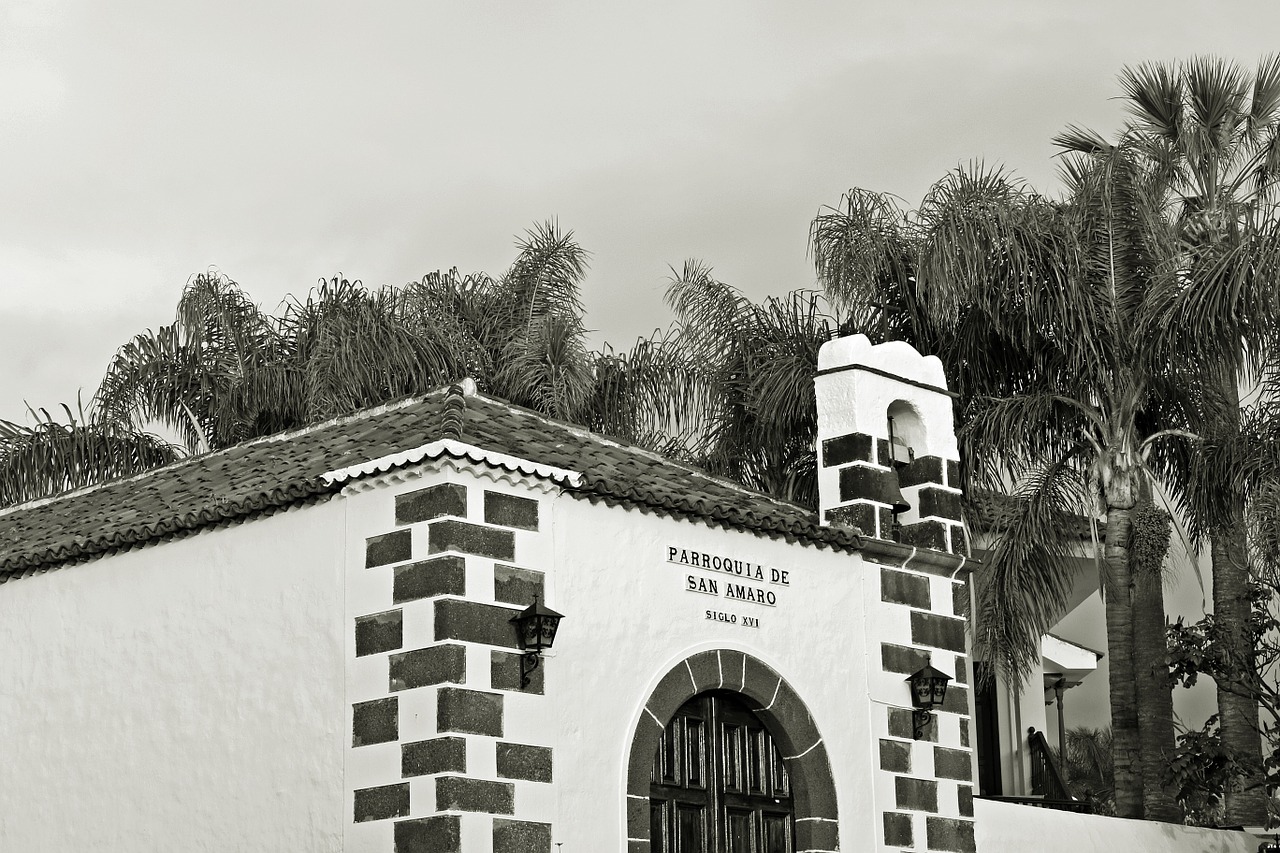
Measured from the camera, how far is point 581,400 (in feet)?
64.0

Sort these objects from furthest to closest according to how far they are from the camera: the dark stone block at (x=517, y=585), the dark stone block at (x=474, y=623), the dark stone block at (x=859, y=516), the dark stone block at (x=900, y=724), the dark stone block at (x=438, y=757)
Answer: the dark stone block at (x=859, y=516) < the dark stone block at (x=900, y=724) < the dark stone block at (x=517, y=585) < the dark stone block at (x=474, y=623) < the dark stone block at (x=438, y=757)

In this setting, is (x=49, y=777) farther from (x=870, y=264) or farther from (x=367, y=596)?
(x=870, y=264)

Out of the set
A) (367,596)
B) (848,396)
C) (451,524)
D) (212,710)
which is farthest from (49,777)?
(848,396)

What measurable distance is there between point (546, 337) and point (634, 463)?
22.9 ft

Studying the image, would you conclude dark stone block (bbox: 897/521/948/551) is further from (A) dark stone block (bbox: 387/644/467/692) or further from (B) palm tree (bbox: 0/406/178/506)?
(B) palm tree (bbox: 0/406/178/506)

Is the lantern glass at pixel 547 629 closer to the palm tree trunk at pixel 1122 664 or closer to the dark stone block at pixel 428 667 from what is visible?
the dark stone block at pixel 428 667

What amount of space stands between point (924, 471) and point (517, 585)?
4791 millimetres

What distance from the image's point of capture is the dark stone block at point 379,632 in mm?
10211

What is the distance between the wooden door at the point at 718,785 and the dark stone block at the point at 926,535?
2.46 m

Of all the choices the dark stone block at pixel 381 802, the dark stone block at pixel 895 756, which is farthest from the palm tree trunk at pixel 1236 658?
the dark stone block at pixel 381 802

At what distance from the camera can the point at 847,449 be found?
44.4ft

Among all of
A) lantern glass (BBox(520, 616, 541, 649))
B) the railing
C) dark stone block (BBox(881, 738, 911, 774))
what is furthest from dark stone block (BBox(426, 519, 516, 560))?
the railing

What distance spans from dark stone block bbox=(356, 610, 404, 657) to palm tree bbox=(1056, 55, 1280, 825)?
891cm

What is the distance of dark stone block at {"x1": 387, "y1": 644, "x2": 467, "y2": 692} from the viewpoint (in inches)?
393
